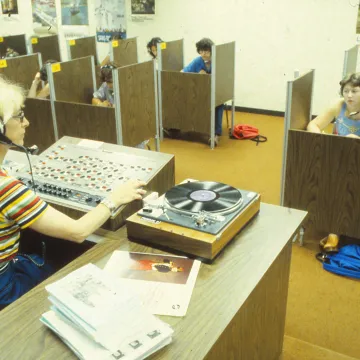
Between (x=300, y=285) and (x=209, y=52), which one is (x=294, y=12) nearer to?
(x=209, y=52)

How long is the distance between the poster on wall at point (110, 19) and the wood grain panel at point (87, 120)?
11.2ft

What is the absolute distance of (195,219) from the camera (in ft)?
4.16

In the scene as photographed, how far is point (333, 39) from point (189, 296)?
15.5 ft

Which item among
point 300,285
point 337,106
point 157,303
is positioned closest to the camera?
point 157,303

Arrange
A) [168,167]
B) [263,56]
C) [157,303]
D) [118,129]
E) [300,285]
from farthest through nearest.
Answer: [263,56] → [118,129] → [300,285] → [168,167] → [157,303]

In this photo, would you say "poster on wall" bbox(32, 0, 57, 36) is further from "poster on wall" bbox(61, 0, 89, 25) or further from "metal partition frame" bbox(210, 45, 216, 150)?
"metal partition frame" bbox(210, 45, 216, 150)

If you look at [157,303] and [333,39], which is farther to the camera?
[333,39]

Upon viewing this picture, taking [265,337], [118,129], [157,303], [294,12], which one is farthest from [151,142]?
[157,303]

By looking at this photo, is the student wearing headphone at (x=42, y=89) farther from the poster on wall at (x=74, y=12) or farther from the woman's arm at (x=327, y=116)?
the poster on wall at (x=74, y=12)

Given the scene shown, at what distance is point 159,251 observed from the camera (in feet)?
4.23

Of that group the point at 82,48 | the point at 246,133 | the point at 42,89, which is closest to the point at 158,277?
the point at 42,89

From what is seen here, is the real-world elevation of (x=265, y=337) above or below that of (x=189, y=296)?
below

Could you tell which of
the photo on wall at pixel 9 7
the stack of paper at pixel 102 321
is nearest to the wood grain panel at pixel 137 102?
the stack of paper at pixel 102 321

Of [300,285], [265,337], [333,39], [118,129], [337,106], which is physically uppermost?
[333,39]
